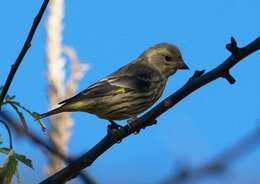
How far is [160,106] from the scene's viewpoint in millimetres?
2404

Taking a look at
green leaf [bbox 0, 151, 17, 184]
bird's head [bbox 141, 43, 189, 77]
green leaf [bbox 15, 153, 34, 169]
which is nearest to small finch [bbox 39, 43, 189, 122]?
bird's head [bbox 141, 43, 189, 77]

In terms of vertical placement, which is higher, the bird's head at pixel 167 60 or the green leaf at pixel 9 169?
the bird's head at pixel 167 60

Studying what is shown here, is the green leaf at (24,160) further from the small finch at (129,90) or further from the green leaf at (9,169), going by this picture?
the small finch at (129,90)

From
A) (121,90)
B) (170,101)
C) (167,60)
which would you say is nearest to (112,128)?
(170,101)

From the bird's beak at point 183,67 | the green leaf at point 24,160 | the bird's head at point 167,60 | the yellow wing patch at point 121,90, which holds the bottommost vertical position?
the green leaf at point 24,160

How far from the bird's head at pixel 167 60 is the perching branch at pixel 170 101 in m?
5.03

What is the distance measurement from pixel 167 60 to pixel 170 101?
5.52 m

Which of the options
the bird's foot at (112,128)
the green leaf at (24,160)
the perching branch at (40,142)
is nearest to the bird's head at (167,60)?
the bird's foot at (112,128)

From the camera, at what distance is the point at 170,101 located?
7.71ft

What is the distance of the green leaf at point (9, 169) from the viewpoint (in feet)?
8.16

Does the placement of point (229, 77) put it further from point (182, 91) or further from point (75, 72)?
point (75, 72)

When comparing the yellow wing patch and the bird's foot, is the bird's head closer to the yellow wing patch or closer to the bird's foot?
the yellow wing patch

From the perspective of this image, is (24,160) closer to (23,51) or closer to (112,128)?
(23,51)

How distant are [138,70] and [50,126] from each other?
154cm
